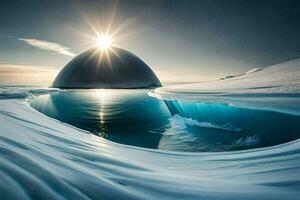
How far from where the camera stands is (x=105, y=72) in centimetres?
11288

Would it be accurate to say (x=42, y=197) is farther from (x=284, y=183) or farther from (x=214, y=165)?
(x=214, y=165)

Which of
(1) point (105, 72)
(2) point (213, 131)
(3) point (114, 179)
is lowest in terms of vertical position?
(2) point (213, 131)

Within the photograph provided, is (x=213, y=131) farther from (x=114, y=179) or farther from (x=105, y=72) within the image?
(x=105, y=72)

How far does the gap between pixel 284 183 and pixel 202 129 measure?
12.2 metres

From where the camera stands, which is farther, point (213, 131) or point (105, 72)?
point (105, 72)

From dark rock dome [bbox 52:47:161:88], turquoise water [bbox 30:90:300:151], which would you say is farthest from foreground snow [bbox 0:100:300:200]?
dark rock dome [bbox 52:47:161:88]

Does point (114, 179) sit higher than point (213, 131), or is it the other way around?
point (114, 179)

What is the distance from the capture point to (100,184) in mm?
2162

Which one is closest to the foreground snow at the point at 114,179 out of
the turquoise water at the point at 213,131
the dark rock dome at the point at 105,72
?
the turquoise water at the point at 213,131

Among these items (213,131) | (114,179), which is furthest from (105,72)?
(114,179)

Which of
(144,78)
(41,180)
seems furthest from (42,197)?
(144,78)

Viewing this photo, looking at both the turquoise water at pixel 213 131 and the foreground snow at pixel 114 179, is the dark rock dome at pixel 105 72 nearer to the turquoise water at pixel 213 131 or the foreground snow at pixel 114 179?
the turquoise water at pixel 213 131

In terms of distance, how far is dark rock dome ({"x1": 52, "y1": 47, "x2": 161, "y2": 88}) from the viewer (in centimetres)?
10881

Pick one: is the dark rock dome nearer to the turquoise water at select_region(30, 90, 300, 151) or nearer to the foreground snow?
the turquoise water at select_region(30, 90, 300, 151)
